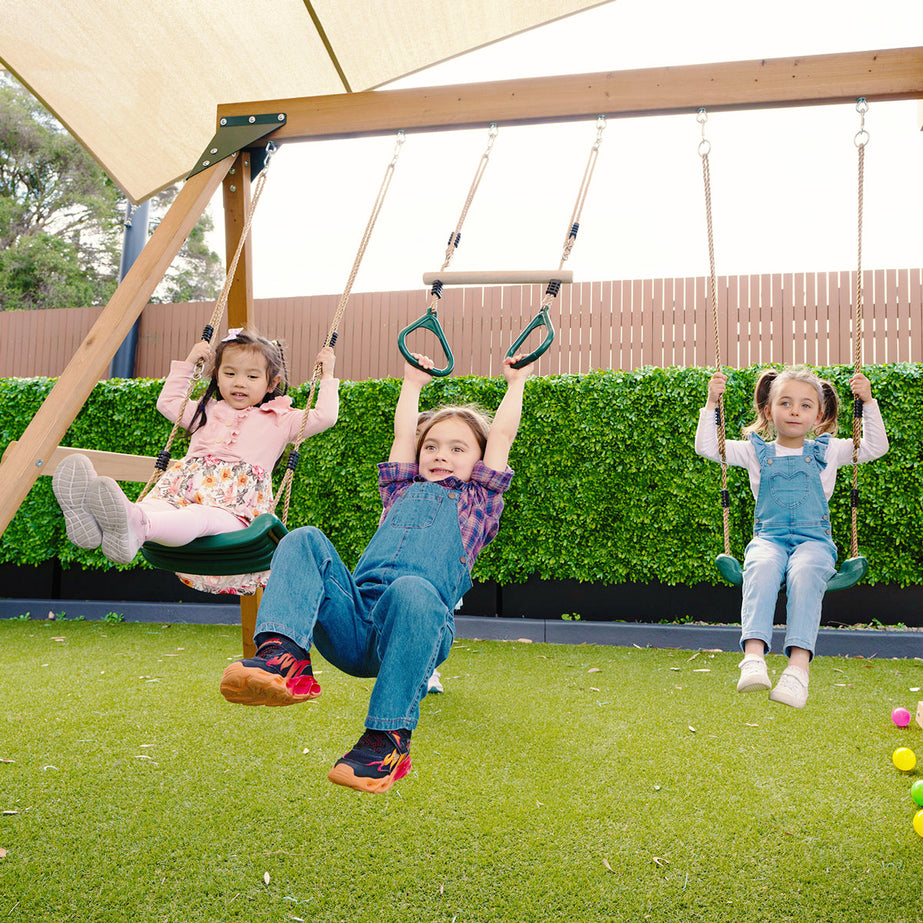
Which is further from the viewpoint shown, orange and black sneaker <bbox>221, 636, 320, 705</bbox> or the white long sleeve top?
the white long sleeve top

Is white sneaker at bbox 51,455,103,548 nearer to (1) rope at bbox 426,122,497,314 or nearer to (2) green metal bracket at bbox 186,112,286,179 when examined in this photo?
(1) rope at bbox 426,122,497,314

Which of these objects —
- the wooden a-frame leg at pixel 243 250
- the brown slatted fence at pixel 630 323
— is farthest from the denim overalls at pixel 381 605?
the brown slatted fence at pixel 630 323

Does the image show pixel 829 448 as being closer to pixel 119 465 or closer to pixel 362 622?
pixel 362 622

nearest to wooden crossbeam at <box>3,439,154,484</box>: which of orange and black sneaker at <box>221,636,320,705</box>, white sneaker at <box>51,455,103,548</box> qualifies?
white sneaker at <box>51,455,103,548</box>

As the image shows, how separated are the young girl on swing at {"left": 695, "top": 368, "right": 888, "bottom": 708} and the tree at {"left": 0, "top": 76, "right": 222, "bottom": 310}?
16.4 m

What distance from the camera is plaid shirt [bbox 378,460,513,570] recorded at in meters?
2.30

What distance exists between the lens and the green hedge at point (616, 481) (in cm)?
473

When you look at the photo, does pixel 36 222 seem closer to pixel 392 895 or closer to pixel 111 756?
pixel 111 756

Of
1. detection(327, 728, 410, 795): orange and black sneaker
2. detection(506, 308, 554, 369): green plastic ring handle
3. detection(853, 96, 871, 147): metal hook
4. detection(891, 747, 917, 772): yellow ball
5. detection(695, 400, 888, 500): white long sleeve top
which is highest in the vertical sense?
detection(853, 96, 871, 147): metal hook

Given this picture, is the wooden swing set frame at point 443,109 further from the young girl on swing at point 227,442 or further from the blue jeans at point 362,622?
the blue jeans at point 362,622

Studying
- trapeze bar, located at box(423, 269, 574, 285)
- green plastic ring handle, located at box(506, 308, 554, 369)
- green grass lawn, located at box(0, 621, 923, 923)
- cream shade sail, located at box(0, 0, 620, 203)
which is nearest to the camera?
green grass lawn, located at box(0, 621, 923, 923)

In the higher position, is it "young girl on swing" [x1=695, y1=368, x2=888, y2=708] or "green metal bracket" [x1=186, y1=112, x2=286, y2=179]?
"green metal bracket" [x1=186, y1=112, x2=286, y2=179]

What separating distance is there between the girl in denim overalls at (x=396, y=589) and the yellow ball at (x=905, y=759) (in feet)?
5.53

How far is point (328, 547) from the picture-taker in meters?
1.90
